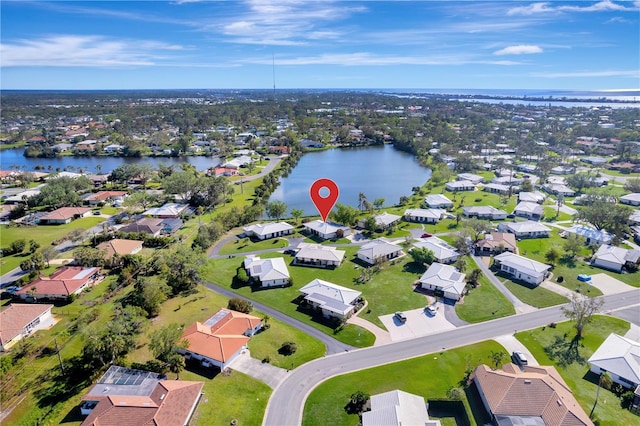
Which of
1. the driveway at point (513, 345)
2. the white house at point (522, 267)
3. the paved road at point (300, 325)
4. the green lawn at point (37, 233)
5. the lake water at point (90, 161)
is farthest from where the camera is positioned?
the lake water at point (90, 161)

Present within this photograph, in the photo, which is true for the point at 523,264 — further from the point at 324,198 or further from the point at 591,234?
the point at 324,198

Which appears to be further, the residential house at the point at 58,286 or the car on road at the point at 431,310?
the residential house at the point at 58,286

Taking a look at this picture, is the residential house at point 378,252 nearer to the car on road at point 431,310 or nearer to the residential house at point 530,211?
the car on road at point 431,310

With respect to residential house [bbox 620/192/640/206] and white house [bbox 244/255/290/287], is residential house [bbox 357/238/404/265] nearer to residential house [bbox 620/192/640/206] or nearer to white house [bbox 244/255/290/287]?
white house [bbox 244/255/290/287]

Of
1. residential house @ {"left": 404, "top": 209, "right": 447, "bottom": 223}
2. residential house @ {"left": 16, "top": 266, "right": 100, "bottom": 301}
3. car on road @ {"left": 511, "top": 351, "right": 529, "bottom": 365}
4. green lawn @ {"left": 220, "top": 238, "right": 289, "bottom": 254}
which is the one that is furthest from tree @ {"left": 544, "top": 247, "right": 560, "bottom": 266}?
residential house @ {"left": 16, "top": 266, "right": 100, "bottom": 301}

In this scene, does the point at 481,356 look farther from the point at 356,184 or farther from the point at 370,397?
the point at 356,184

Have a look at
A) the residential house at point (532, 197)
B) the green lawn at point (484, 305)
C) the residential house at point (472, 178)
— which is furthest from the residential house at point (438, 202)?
the green lawn at point (484, 305)

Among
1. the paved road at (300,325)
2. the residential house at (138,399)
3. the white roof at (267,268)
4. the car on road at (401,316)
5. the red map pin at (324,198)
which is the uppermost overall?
the red map pin at (324,198)

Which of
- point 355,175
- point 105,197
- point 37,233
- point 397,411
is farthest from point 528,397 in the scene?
point 105,197
